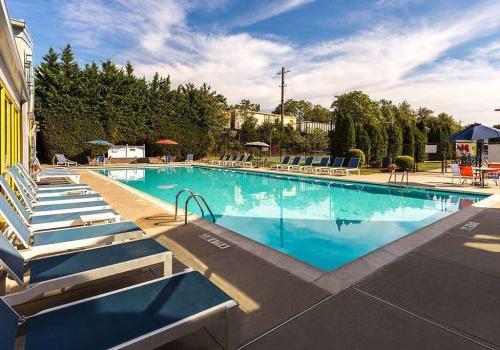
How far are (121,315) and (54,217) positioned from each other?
10.9ft

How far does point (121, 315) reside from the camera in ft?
→ 6.54

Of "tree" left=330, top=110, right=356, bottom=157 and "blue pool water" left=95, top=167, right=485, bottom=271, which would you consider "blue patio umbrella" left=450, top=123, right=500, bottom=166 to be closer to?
"blue pool water" left=95, top=167, right=485, bottom=271

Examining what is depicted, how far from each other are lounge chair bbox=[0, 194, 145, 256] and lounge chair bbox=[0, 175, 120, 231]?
0.55 meters

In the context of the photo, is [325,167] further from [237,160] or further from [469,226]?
[469,226]

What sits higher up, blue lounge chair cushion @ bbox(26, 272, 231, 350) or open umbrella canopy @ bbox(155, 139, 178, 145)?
open umbrella canopy @ bbox(155, 139, 178, 145)

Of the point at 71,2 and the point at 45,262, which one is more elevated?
the point at 71,2

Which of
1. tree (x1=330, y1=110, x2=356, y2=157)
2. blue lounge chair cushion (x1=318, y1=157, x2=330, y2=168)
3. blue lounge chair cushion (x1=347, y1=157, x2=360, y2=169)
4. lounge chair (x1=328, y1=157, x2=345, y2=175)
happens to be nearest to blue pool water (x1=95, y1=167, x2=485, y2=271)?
lounge chair (x1=328, y1=157, x2=345, y2=175)

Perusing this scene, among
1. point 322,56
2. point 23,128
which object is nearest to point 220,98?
point 322,56

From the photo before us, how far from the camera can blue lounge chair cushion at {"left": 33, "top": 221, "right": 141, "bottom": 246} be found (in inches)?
135

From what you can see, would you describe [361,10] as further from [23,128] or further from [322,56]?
[23,128]

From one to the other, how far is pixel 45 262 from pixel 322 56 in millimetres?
19319

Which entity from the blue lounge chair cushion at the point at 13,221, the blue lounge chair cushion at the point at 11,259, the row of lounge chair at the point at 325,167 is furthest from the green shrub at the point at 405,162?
the blue lounge chair cushion at the point at 11,259

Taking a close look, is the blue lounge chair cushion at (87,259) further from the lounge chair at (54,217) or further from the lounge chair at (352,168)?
the lounge chair at (352,168)

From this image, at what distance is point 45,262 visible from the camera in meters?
2.75
